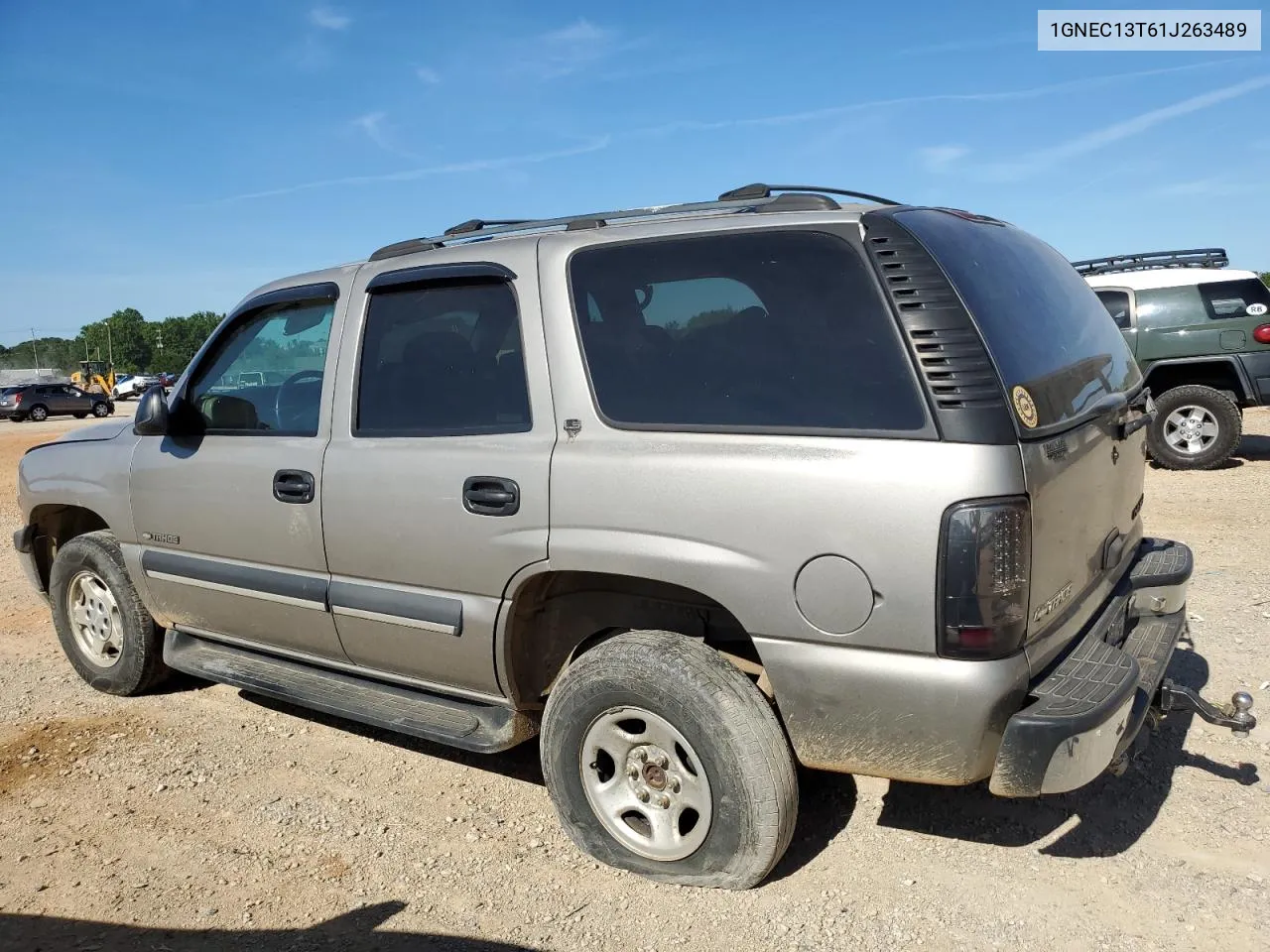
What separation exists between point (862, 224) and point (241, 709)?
3618 mm

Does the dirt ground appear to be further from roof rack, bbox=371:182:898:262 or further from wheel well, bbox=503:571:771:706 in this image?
roof rack, bbox=371:182:898:262

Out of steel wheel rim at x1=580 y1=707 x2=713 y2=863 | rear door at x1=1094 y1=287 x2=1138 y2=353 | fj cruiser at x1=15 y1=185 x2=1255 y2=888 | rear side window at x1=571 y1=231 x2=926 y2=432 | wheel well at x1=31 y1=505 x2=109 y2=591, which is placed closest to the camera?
fj cruiser at x1=15 y1=185 x2=1255 y2=888

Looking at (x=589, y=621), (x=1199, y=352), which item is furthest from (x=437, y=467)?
(x=1199, y=352)

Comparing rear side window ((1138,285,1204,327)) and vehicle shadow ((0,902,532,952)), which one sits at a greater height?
rear side window ((1138,285,1204,327))

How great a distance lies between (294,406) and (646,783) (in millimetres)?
2031

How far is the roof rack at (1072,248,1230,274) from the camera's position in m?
11.8

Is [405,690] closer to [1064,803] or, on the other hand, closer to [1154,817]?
[1064,803]

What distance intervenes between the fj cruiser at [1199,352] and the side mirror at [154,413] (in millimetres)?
9741

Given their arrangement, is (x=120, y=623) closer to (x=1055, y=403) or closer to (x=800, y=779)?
(x=800, y=779)

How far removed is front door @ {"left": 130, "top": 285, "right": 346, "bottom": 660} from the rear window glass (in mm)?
2278

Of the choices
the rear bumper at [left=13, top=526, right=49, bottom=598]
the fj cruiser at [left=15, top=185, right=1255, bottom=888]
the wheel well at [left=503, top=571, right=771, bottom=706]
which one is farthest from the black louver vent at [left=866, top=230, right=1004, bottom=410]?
the rear bumper at [left=13, top=526, right=49, bottom=598]

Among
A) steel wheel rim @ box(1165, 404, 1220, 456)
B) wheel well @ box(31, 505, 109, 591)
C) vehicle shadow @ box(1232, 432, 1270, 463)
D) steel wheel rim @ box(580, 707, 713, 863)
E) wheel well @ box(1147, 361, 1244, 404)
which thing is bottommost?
vehicle shadow @ box(1232, 432, 1270, 463)

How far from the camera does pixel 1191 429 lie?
34.7 ft

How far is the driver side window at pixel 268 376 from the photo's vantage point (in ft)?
12.8
